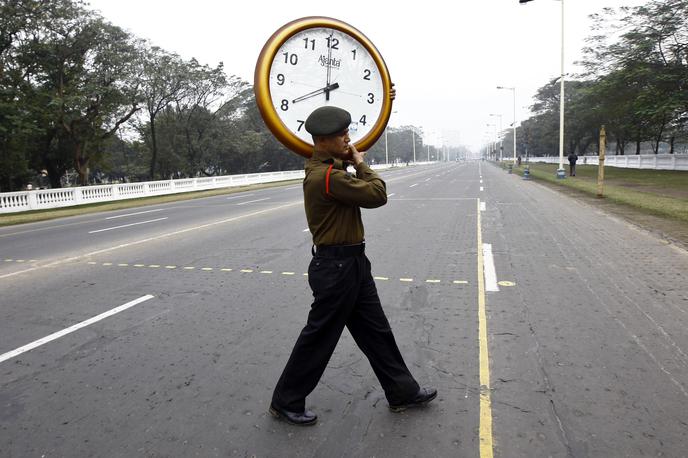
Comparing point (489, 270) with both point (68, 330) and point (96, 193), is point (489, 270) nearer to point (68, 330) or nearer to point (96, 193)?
point (68, 330)

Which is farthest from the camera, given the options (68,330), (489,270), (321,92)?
(489,270)

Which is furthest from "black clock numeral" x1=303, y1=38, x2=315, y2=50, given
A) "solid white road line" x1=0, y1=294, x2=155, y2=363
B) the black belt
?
"solid white road line" x1=0, y1=294, x2=155, y2=363

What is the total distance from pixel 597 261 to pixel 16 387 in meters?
7.18

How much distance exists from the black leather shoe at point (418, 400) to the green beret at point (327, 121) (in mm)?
1765

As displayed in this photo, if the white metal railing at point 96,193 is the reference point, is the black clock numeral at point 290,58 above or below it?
above

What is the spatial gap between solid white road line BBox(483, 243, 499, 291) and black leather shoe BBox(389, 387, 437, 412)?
2.84 metres

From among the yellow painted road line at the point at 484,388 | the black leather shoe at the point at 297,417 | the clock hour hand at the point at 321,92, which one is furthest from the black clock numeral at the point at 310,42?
the yellow painted road line at the point at 484,388

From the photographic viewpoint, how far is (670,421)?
2.70 metres

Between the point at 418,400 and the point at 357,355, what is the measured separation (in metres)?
0.96

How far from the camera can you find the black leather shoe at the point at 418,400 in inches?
115

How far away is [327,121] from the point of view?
227 centimetres

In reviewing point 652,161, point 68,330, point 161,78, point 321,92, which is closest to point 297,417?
point 321,92

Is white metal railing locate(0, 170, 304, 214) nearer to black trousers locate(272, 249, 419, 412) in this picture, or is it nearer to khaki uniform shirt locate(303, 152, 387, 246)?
black trousers locate(272, 249, 419, 412)

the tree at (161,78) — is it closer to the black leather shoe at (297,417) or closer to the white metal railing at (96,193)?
the white metal railing at (96,193)
